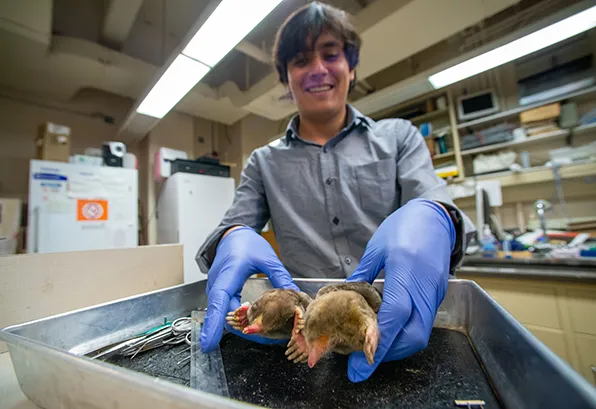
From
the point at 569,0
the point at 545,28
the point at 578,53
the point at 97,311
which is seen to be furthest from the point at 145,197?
the point at 578,53

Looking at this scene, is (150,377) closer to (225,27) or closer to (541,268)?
(225,27)

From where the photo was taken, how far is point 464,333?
20.4 inches

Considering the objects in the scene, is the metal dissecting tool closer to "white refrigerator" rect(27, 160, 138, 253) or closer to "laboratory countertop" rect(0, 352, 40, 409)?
"laboratory countertop" rect(0, 352, 40, 409)

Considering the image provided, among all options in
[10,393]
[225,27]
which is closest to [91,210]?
[225,27]

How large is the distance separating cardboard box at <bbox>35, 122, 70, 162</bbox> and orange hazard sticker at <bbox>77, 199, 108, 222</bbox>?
44 centimetres

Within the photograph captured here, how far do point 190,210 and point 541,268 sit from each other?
3182 mm

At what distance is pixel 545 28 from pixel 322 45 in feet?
5.32

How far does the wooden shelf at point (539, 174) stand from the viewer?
2.00m

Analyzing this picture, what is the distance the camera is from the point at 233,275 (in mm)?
624

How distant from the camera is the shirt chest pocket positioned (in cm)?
85

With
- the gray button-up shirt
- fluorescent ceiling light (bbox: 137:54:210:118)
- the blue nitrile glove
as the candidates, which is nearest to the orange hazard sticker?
fluorescent ceiling light (bbox: 137:54:210:118)

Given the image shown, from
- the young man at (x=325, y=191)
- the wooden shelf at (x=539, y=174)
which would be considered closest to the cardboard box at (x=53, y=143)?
the young man at (x=325, y=191)

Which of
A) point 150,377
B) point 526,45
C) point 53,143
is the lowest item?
point 150,377

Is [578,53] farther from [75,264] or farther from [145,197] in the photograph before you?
[145,197]
